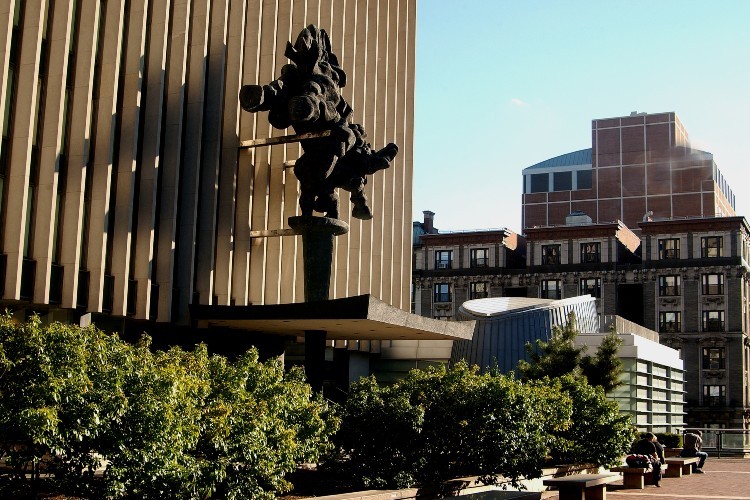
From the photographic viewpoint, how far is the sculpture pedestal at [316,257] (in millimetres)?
30766

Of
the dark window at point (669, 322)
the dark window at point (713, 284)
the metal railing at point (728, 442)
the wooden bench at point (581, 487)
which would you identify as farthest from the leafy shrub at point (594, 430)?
the dark window at point (713, 284)

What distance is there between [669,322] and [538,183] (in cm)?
3437

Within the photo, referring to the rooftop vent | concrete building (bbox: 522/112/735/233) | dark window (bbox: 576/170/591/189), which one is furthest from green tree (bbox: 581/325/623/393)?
dark window (bbox: 576/170/591/189)

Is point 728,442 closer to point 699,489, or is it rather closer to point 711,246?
point 699,489

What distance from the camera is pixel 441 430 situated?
65.6 feet

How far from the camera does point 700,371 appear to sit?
84438mm

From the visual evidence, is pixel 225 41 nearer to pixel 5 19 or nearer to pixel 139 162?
pixel 139 162

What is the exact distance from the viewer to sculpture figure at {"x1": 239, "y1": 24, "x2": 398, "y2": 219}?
30.2 metres

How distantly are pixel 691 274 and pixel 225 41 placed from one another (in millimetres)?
64803

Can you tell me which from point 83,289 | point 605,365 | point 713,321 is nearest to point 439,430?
point 83,289

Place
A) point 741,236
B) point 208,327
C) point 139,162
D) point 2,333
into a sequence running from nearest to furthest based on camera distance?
point 2,333, point 139,162, point 208,327, point 741,236

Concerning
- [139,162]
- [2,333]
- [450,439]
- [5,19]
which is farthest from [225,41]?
[2,333]

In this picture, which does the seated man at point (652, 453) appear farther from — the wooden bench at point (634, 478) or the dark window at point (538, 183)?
the dark window at point (538, 183)

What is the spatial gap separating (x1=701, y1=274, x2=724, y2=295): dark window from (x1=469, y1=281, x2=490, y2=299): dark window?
64.2 feet
